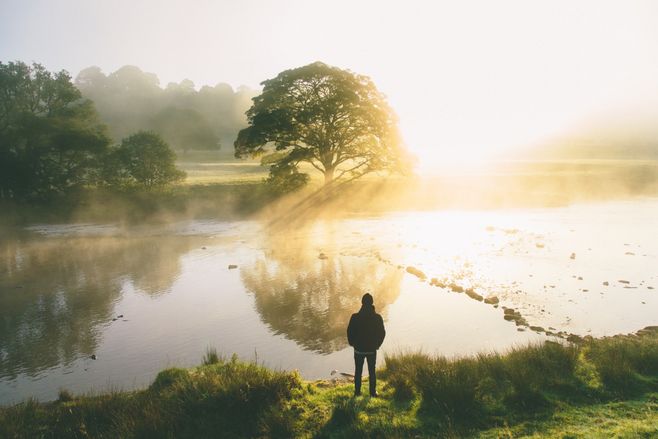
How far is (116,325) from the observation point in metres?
17.8

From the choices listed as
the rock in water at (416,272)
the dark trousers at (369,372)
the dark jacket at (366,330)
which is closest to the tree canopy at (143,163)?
the rock in water at (416,272)

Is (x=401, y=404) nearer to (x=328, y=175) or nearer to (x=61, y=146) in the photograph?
(x=328, y=175)

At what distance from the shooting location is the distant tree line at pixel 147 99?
148000 millimetres

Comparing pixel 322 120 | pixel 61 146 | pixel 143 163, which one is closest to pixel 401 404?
pixel 322 120

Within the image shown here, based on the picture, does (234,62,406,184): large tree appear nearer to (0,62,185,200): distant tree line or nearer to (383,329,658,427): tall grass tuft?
(0,62,185,200): distant tree line

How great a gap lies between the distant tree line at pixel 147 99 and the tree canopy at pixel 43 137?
269 ft

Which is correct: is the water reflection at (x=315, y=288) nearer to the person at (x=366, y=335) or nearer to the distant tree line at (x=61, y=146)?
the person at (x=366, y=335)

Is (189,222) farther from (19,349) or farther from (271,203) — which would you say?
(19,349)

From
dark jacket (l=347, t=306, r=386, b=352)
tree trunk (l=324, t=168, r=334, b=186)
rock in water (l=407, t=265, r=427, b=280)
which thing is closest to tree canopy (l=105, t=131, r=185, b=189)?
tree trunk (l=324, t=168, r=334, b=186)

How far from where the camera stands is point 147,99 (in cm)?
16750

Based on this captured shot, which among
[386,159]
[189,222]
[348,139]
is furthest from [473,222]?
A: [189,222]

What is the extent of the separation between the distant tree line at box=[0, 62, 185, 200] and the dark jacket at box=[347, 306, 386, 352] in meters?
46.1

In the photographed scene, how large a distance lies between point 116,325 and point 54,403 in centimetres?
686

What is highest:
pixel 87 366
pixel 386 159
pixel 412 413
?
pixel 386 159
